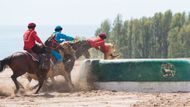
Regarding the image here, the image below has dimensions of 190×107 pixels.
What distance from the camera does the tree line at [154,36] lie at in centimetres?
7781

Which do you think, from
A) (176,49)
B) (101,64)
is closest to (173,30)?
(176,49)

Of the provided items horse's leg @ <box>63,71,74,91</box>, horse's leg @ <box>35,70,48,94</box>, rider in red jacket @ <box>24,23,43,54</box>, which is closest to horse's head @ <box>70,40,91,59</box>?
horse's leg @ <box>63,71,74,91</box>

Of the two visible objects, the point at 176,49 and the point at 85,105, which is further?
the point at 176,49

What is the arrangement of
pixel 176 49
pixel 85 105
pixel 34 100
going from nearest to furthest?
pixel 85 105
pixel 34 100
pixel 176 49

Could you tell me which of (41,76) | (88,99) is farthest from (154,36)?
(88,99)

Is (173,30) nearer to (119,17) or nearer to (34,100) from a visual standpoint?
(119,17)

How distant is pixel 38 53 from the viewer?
17.0 meters

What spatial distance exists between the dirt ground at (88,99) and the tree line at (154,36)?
60506 mm

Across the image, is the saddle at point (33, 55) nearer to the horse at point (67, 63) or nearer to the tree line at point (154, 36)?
the horse at point (67, 63)

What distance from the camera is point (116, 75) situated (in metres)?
17.2

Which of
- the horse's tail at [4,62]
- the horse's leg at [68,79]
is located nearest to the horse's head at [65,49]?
the horse's leg at [68,79]

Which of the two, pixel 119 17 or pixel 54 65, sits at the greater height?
pixel 119 17

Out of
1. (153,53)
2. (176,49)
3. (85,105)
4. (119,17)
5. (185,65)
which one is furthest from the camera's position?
(119,17)

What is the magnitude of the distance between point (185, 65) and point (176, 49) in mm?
59831
